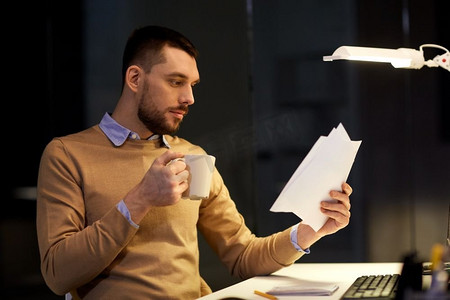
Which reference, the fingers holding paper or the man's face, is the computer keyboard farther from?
the man's face

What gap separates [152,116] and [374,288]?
88 cm

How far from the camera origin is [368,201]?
2.93m

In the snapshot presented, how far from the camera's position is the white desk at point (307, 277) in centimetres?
168

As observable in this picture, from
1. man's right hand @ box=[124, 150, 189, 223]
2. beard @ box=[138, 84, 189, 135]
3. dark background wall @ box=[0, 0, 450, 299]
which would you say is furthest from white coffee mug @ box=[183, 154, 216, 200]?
dark background wall @ box=[0, 0, 450, 299]

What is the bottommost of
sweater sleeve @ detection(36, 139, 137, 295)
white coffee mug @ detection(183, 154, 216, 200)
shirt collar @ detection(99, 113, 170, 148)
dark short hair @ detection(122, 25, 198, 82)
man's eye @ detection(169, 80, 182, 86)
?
sweater sleeve @ detection(36, 139, 137, 295)

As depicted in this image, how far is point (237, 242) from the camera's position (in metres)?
2.18

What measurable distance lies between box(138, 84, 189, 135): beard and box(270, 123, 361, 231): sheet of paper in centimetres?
51

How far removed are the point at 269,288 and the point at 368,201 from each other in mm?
1266

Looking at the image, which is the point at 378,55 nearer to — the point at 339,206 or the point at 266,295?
the point at 339,206

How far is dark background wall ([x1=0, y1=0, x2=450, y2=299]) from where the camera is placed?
290cm

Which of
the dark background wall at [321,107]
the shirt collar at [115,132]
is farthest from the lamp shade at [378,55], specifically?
the dark background wall at [321,107]

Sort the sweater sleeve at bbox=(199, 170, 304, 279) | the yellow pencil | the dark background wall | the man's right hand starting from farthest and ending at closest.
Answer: the dark background wall < the sweater sleeve at bbox=(199, 170, 304, 279) < the man's right hand < the yellow pencil

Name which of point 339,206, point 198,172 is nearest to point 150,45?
point 198,172

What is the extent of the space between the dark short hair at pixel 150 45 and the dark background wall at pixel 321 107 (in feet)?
2.60
